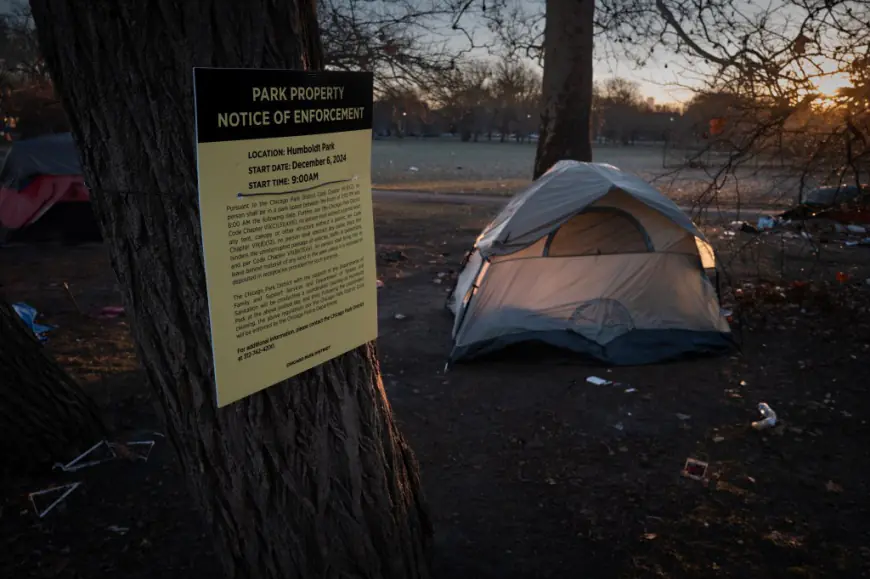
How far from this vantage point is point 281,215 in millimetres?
1778

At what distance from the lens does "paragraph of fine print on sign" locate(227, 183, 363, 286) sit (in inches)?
67.3

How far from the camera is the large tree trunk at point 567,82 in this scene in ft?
34.7

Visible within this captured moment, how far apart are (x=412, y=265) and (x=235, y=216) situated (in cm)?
920

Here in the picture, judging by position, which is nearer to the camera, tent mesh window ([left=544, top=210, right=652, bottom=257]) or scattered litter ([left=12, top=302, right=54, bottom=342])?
tent mesh window ([left=544, top=210, right=652, bottom=257])

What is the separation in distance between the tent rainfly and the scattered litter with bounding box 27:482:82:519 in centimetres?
333

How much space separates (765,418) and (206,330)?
449cm

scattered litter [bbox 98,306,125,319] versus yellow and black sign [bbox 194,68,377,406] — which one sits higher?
yellow and black sign [bbox 194,68,377,406]

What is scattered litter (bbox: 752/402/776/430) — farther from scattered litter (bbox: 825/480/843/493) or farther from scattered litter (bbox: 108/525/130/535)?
scattered litter (bbox: 108/525/130/535)

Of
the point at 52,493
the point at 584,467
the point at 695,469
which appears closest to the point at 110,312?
the point at 52,493

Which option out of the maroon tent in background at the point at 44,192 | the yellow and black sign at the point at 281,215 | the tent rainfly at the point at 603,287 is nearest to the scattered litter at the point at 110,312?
the tent rainfly at the point at 603,287

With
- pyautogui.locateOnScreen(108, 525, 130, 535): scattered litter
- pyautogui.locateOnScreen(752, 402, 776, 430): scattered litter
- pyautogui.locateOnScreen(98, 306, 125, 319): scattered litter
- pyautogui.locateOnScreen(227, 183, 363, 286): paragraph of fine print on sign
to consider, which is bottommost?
pyautogui.locateOnScreen(108, 525, 130, 535): scattered litter

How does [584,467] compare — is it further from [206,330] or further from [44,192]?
[44,192]

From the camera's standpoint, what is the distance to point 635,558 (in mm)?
3311

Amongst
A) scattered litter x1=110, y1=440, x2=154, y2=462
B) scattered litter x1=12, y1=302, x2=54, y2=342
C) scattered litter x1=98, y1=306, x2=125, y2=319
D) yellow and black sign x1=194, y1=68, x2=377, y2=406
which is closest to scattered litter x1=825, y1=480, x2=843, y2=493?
yellow and black sign x1=194, y1=68, x2=377, y2=406
